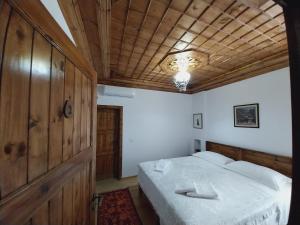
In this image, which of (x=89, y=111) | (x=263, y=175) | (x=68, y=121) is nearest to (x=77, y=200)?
(x=68, y=121)

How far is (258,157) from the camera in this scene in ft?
8.80

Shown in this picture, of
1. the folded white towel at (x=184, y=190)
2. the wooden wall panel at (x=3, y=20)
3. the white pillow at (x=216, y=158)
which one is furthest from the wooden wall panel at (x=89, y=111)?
the white pillow at (x=216, y=158)

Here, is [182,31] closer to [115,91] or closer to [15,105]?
[15,105]

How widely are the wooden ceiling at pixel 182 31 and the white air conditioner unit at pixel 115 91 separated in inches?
30.1

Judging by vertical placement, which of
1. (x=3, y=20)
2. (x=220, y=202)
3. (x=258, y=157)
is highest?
(x=3, y=20)

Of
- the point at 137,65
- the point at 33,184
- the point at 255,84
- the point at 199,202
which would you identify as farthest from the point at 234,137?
the point at 33,184

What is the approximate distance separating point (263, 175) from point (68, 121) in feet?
8.81

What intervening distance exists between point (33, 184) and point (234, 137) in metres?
3.56

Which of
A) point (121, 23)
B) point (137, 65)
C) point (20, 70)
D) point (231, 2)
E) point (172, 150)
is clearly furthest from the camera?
point (172, 150)

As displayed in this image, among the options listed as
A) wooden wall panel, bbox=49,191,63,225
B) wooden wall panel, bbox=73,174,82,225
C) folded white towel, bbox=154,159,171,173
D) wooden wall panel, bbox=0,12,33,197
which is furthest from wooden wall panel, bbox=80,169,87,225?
folded white towel, bbox=154,159,171,173

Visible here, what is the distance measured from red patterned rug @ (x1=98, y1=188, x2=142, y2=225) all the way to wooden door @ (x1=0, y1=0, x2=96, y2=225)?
1487 mm

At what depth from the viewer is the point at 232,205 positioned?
1.59 m

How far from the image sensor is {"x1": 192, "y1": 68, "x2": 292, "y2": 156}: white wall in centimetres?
238

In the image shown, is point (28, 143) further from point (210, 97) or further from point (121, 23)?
point (210, 97)
